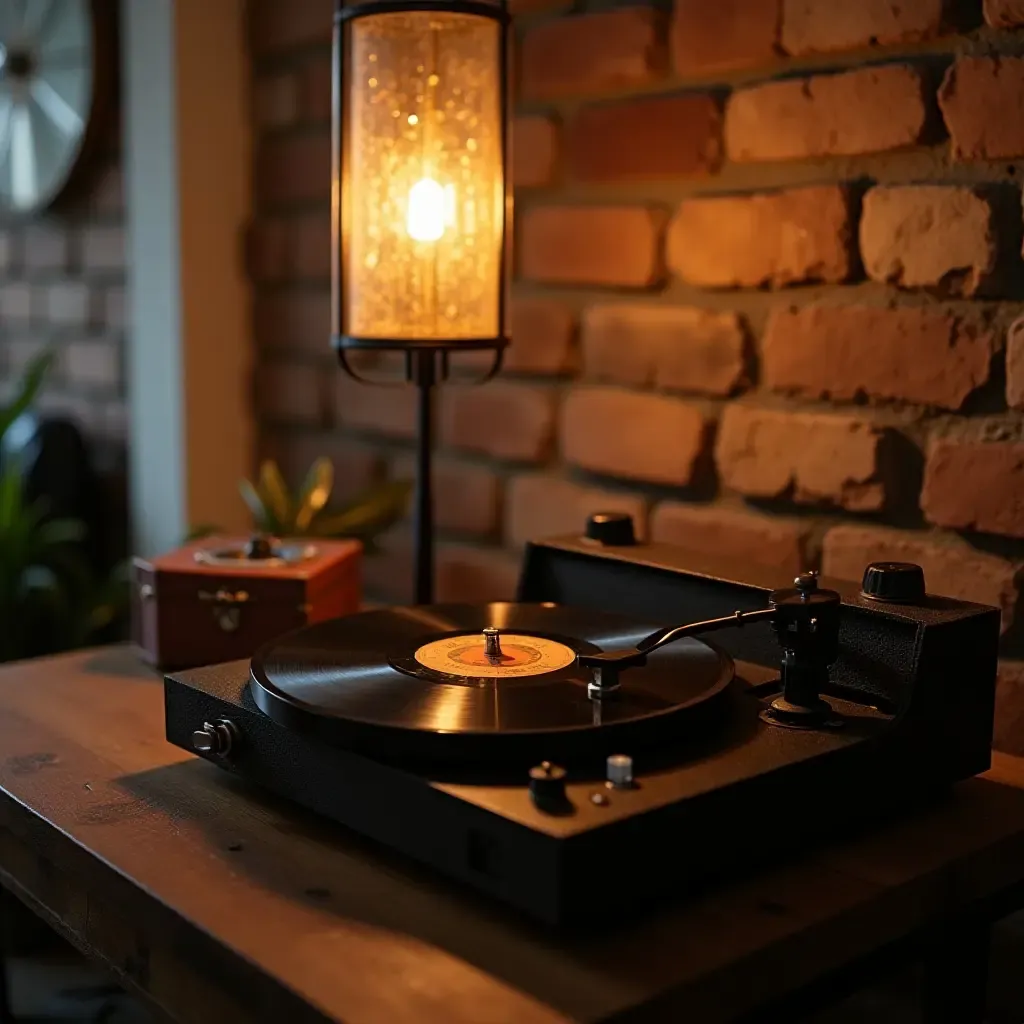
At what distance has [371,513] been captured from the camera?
5.21 ft

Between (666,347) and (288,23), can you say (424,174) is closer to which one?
(666,347)

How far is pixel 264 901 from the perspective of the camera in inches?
32.5

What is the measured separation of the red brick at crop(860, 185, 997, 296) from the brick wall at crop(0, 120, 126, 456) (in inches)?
55.7

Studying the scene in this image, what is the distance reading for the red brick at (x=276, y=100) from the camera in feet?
6.07

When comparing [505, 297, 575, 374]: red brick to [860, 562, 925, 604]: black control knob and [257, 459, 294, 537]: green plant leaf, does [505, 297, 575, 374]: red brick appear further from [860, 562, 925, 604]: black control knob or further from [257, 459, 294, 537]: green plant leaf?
[860, 562, 925, 604]: black control knob

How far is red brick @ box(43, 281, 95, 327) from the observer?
93.7 inches

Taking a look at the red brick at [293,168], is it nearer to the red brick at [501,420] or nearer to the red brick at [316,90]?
the red brick at [316,90]

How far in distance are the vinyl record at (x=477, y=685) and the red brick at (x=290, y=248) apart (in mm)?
826

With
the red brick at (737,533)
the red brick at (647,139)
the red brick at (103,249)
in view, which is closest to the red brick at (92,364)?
the red brick at (103,249)

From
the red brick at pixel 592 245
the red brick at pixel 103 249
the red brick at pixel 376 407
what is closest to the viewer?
the red brick at pixel 592 245

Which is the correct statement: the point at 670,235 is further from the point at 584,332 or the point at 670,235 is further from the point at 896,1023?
the point at 896,1023

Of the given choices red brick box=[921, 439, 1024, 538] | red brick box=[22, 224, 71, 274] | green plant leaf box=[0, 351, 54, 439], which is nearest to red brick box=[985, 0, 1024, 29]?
red brick box=[921, 439, 1024, 538]

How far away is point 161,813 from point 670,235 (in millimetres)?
779

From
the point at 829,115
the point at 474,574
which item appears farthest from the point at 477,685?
the point at 474,574
